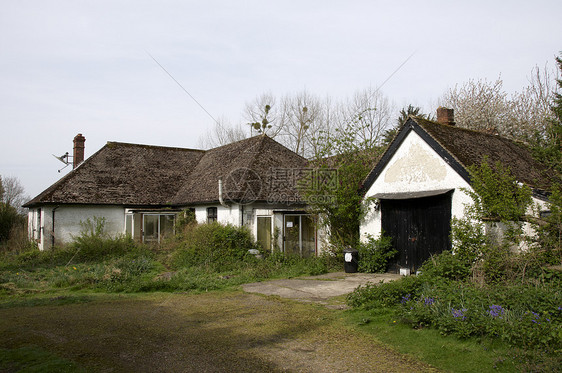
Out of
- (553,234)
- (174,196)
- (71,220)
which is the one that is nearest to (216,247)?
(174,196)

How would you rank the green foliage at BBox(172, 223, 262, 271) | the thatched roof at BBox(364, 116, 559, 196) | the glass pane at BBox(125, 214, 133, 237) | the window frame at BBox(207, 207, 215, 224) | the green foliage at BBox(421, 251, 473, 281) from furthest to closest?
1. the glass pane at BBox(125, 214, 133, 237)
2. the window frame at BBox(207, 207, 215, 224)
3. the green foliage at BBox(172, 223, 262, 271)
4. the thatched roof at BBox(364, 116, 559, 196)
5. the green foliage at BBox(421, 251, 473, 281)

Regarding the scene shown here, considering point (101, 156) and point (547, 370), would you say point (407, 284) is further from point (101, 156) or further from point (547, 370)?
point (101, 156)

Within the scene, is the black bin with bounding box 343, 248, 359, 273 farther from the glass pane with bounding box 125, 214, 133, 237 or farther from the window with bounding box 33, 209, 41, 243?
the window with bounding box 33, 209, 41, 243

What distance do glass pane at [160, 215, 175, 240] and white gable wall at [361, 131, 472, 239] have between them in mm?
11123

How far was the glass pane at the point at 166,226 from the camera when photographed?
71.7 feet

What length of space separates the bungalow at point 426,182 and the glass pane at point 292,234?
11.6ft

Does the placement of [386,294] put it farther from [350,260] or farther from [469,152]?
[469,152]

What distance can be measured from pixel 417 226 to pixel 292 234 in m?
6.07

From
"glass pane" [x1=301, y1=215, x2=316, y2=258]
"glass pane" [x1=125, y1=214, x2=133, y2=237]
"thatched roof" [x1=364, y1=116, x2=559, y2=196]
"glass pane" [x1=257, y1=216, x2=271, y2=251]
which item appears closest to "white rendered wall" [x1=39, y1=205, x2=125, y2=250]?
"glass pane" [x1=125, y1=214, x2=133, y2=237]

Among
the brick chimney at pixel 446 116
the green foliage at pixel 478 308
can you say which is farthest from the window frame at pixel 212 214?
the green foliage at pixel 478 308

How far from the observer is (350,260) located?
14.5 m

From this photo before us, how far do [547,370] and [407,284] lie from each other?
12.9 feet

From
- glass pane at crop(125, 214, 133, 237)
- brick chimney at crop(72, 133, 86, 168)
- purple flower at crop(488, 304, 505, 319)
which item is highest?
brick chimney at crop(72, 133, 86, 168)

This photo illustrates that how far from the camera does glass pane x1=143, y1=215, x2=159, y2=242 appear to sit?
21516mm
